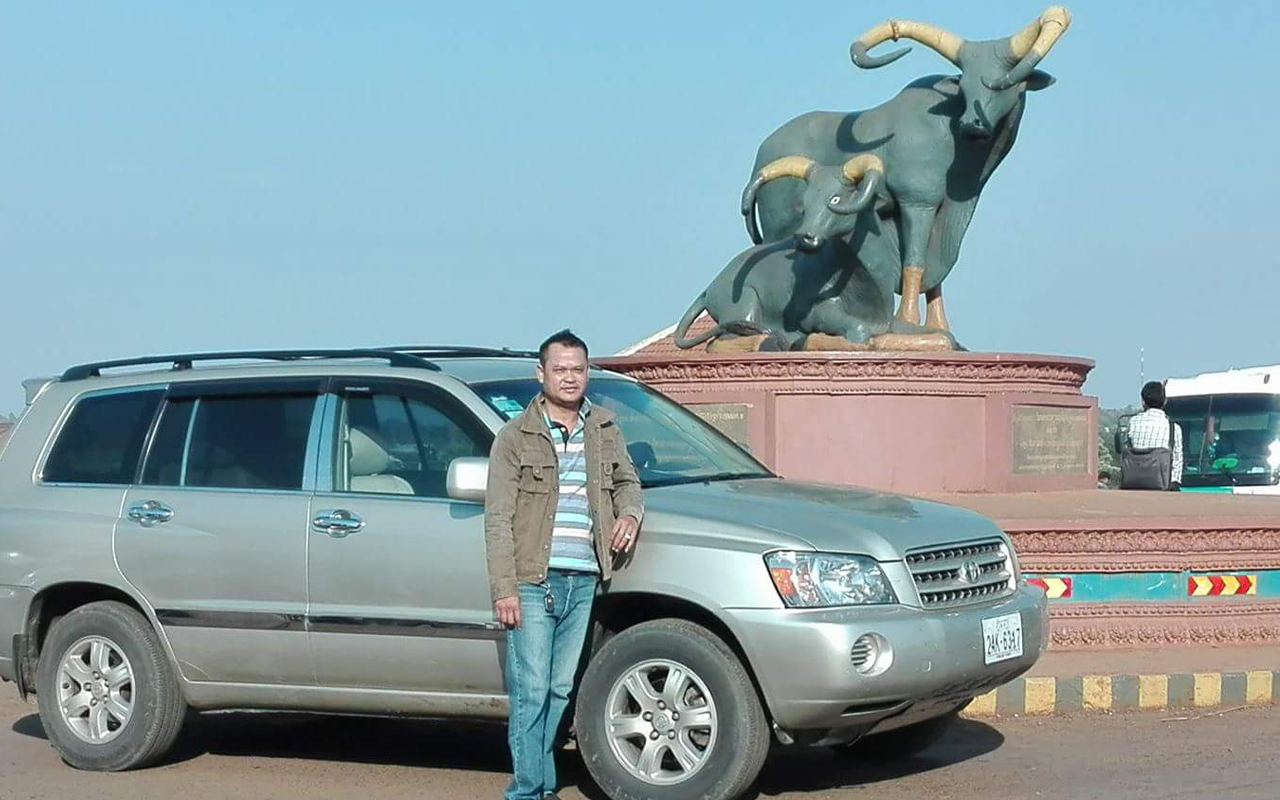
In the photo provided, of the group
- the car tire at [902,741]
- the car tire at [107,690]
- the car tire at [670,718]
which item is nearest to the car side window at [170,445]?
the car tire at [107,690]

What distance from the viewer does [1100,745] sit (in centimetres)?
798

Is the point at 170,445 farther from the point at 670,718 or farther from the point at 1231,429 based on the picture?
the point at 1231,429

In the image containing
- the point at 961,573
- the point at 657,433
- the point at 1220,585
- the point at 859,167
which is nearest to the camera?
the point at 961,573

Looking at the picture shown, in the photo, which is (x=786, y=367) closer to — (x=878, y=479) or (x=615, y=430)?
(x=878, y=479)

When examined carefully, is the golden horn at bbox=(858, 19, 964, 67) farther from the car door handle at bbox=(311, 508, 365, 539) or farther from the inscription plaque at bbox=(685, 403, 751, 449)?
the car door handle at bbox=(311, 508, 365, 539)

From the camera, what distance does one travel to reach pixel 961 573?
674 cm

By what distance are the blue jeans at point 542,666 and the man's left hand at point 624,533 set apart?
0.50ft

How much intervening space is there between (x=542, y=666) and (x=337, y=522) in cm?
120

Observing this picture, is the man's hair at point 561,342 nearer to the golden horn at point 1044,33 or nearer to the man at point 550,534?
the man at point 550,534

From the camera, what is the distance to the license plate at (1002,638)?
664 cm

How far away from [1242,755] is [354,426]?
398 centimetres

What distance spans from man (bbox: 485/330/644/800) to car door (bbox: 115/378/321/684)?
1.21 m

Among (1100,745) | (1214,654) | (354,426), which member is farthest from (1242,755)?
(354,426)

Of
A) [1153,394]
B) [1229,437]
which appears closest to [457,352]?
[1153,394]
